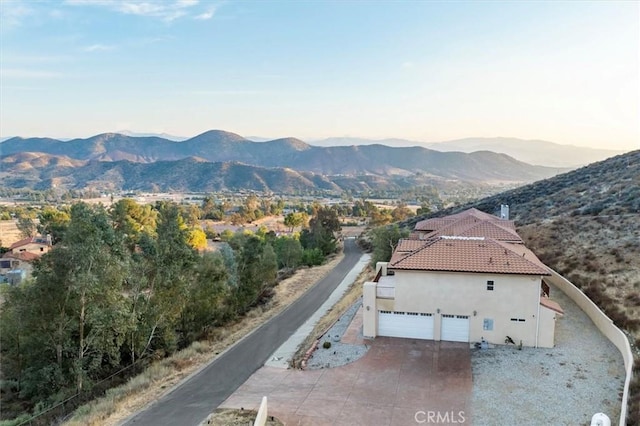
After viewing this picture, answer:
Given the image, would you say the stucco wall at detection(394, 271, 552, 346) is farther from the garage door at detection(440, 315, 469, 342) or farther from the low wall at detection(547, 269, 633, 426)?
the low wall at detection(547, 269, 633, 426)

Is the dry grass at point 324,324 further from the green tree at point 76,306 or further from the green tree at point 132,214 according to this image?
the green tree at point 132,214

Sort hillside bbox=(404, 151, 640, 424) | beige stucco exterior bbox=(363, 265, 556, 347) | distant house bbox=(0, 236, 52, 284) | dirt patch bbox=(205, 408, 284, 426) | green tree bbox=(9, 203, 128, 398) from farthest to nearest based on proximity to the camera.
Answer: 1. distant house bbox=(0, 236, 52, 284)
2. hillside bbox=(404, 151, 640, 424)
3. beige stucco exterior bbox=(363, 265, 556, 347)
4. green tree bbox=(9, 203, 128, 398)
5. dirt patch bbox=(205, 408, 284, 426)

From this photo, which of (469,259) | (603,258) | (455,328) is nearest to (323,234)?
(603,258)

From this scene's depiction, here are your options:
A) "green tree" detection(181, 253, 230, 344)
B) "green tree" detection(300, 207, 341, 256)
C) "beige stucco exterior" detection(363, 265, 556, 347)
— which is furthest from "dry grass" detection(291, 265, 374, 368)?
"green tree" detection(300, 207, 341, 256)

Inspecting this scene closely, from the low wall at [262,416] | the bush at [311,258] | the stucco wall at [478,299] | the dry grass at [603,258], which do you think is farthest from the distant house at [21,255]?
the dry grass at [603,258]

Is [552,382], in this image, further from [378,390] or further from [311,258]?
[311,258]

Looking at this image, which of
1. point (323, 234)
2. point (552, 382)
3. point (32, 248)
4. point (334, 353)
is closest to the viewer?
point (552, 382)
